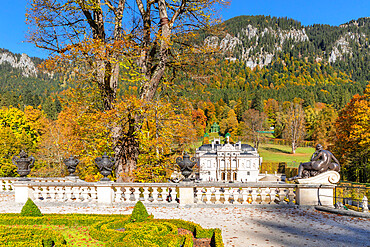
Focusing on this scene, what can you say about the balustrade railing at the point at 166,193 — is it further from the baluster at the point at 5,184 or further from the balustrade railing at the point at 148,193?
the baluster at the point at 5,184

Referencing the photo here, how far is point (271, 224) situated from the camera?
9.48m

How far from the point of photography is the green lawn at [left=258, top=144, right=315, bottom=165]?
6544 centimetres

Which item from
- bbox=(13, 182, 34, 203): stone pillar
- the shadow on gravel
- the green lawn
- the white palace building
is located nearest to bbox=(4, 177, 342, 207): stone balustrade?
bbox=(13, 182, 34, 203): stone pillar

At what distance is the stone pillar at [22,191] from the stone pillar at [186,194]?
7.14 meters

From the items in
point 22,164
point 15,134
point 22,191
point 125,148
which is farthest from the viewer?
point 15,134

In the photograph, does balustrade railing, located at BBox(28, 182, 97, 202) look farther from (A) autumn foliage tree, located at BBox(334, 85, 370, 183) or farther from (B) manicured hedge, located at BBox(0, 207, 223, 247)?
(A) autumn foliage tree, located at BBox(334, 85, 370, 183)

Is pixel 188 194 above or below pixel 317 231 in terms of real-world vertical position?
above

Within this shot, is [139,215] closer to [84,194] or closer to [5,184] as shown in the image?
[84,194]

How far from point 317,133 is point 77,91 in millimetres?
69623

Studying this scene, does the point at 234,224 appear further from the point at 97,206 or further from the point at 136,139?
the point at 136,139

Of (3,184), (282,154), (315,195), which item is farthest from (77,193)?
(282,154)

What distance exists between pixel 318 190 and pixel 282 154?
6300 cm

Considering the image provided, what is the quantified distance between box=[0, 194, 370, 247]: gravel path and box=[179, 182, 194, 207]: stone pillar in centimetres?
40

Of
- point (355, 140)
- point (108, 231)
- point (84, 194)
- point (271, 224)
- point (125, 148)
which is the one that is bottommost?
point (271, 224)
